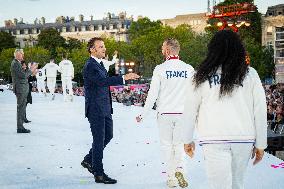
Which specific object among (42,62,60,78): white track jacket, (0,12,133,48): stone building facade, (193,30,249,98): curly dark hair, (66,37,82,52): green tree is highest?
(0,12,133,48): stone building facade

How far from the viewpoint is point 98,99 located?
5.30 metres

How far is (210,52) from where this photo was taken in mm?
3406

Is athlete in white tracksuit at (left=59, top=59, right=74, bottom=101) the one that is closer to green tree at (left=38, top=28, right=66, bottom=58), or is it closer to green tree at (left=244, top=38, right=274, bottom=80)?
green tree at (left=244, top=38, right=274, bottom=80)

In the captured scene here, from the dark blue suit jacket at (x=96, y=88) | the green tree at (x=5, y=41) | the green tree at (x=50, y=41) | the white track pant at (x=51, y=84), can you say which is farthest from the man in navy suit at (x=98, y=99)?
the green tree at (x=5, y=41)

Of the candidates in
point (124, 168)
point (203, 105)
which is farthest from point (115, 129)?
point (203, 105)

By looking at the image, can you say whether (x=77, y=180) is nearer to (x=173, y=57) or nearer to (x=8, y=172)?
(x=8, y=172)

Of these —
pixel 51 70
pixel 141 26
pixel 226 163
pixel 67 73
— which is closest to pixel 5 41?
pixel 141 26

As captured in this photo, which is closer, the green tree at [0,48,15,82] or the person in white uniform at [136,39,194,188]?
the person in white uniform at [136,39,194,188]

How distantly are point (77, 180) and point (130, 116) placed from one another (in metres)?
8.09

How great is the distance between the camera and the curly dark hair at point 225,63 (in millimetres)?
3314

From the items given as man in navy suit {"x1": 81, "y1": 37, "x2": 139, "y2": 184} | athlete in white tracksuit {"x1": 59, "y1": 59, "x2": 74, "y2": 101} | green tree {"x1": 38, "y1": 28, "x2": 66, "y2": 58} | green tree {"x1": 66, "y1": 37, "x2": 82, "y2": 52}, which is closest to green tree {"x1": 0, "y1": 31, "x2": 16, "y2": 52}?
green tree {"x1": 38, "y1": 28, "x2": 66, "y2": 58}

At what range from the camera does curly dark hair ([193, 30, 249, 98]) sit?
331cm

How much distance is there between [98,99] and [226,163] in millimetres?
2378

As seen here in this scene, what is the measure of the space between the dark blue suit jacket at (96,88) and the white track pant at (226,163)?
2.17 metres
